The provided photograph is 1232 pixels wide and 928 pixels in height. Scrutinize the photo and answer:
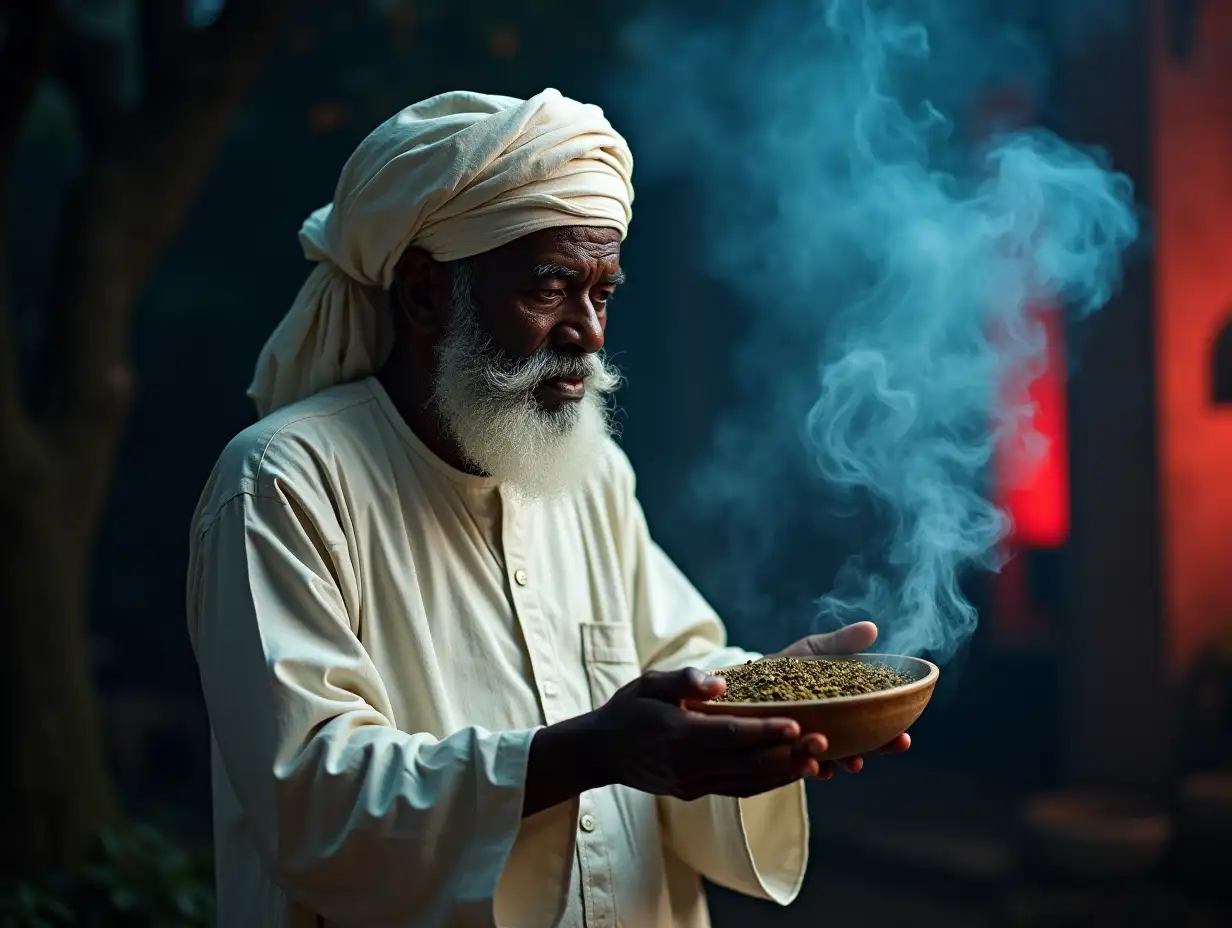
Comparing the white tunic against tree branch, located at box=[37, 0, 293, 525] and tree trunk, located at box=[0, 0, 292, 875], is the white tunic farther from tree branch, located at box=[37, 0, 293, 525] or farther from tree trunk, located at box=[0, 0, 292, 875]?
tree branch, located at box=[37, 0, 293, 525]

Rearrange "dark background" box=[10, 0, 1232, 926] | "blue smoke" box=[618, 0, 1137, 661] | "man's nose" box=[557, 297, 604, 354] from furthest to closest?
"dark background" box=[10, 0, 1232, 926], "blue smoke" box=[618, 0, 1137, 661], "man's nose" box=[557, 297, 604, 354]

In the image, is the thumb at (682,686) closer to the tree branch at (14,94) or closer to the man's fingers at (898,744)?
the man's fingers at (898,744)

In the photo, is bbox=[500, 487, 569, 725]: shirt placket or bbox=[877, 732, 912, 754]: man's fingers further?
bbox=[500, 487, 569, 725]: shirt placket

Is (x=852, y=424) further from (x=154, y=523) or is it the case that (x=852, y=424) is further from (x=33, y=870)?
(x=154, y=523)

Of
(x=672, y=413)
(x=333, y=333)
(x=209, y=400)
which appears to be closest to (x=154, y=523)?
(x=209, y=400)

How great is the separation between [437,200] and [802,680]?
1.22 meters

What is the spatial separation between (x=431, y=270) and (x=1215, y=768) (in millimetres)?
6648

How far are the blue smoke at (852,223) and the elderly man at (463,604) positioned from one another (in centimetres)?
374

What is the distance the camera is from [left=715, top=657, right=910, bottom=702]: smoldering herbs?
233 centimetres

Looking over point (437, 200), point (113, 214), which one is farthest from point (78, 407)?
point (437, 200)

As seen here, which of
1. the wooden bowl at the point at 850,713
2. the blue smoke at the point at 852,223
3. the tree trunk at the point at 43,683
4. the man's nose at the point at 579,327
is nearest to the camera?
the wooden bowl at the point at 850,713

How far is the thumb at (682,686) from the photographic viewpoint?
209 centimetres

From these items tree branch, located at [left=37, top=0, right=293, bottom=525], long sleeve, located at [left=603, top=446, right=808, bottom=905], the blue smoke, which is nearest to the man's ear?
long sleeve, located at [left=603, top=446, right=808, bottom=905]

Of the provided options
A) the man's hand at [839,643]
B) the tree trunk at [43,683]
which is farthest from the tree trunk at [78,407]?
the man's hand at [839,643]
